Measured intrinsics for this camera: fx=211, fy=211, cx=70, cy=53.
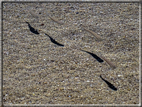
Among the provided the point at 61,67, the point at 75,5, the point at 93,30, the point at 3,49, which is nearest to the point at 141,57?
the point at 93,30

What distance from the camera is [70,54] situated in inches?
92.4

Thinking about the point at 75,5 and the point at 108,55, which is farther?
the point at 75,5

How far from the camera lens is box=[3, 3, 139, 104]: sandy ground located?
1.98 metres

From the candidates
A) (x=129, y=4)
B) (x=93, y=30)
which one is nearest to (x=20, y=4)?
(x=93, y=30)

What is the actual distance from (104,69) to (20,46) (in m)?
1.00

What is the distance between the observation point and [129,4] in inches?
120

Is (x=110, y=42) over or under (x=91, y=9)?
under

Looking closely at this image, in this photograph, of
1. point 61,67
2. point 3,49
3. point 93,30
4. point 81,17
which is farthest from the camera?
point 81,17

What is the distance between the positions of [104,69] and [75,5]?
1.23m

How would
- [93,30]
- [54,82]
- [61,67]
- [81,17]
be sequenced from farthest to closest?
[81,17] → [93,30] → [61,67] → [54,82]

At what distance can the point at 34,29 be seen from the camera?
2666 mm

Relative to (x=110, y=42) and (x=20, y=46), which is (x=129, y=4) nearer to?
(x=110, y=42)

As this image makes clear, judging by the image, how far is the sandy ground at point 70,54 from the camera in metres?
1.98

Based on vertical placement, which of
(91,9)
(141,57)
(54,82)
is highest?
(91,9)
